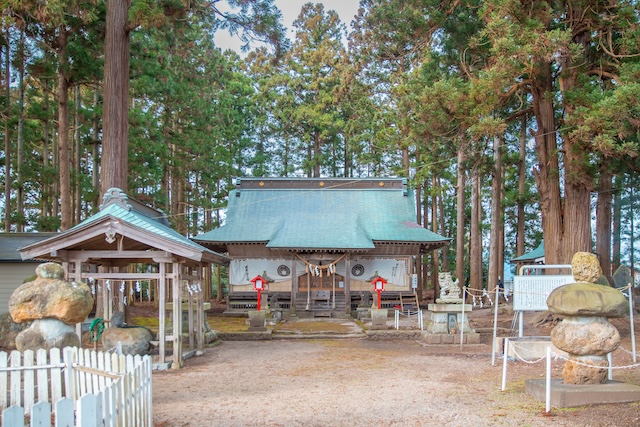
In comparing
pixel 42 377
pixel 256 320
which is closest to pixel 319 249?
pixel 256 320

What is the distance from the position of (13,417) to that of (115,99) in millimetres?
11833

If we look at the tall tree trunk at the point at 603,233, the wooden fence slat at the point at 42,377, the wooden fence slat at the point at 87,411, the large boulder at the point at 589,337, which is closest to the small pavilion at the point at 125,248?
the wooden fence slat at the point at 42,377

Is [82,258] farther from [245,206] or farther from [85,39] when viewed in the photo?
[245,206]

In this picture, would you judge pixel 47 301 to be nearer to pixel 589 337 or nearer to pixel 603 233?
pixel 589 337

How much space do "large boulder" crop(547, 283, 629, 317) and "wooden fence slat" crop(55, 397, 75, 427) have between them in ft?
19.8

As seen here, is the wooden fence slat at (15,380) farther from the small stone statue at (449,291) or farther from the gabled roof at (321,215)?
the gabled roof at (321,215)

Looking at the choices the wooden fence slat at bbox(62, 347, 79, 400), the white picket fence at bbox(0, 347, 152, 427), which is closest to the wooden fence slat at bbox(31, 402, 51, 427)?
the white picket fence at bbox(0, 347, 152, 427)

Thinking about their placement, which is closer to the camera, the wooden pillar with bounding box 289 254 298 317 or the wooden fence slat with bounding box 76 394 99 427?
the wooden fence slat with bounding box 76 394 99 427

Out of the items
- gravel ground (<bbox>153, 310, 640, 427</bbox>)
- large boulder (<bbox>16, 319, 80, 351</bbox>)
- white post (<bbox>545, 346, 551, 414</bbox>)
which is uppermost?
large boulder (<bbox>16, 319, 80, 351</bbox>)

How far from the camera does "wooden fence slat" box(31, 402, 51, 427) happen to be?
3305 millimetres

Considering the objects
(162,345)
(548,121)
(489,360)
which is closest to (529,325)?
(489,360)

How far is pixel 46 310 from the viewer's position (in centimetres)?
659

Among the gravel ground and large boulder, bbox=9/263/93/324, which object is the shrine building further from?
large boulder, bbox=9/263/93/324

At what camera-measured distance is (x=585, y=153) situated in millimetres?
13453
